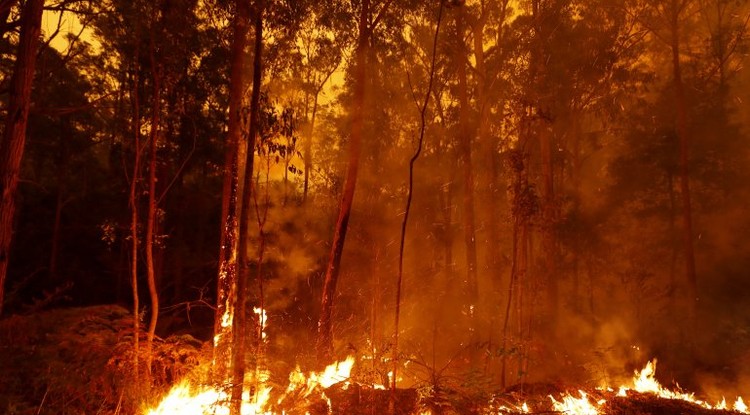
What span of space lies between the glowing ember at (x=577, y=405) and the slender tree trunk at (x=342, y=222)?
4.35 meters

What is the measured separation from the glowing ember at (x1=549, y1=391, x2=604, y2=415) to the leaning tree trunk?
314 inches

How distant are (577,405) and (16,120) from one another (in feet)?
28.9

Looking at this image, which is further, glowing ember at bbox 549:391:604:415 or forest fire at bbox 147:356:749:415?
glowing ember at bbox 549:391:604:415

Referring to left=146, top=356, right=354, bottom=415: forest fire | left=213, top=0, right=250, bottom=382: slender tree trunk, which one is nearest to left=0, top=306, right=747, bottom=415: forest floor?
left=146, top=356, right=354, bottom=415: forest fire

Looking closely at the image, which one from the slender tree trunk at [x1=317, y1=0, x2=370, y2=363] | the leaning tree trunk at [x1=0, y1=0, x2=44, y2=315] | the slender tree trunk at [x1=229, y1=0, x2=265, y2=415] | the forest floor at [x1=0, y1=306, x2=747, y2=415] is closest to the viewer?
the slender tree trunk at [x1=229, y1=0, x2=265, y2=415]

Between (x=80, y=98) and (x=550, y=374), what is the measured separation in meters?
18.6

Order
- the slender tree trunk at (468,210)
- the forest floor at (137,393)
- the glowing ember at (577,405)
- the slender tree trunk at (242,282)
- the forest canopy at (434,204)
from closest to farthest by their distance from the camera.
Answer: the slender tree trunk at (242,282)
the forest floor at (137,393)
the glowing ember at (577,405)
the forest canopy at (434,204)
the slender tree trunk at (468,210)

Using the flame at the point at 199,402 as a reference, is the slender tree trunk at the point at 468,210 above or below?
above

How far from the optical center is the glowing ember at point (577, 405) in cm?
705

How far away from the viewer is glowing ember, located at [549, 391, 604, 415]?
705cm

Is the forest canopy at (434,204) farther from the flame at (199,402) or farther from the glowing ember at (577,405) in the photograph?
the glowing ember at (577,405)

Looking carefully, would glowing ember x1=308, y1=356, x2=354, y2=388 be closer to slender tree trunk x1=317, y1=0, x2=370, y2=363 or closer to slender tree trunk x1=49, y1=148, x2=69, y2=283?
slender tree trunk x1=317, y1=0, x2=370, y2=363

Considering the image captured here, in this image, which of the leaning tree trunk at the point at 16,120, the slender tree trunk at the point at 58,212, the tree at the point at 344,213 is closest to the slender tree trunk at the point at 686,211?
the tree at the point at 344,213

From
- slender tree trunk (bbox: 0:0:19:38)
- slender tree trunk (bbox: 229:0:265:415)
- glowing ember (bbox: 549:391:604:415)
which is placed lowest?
glowing ember (bbox: 549:391:604:415)
